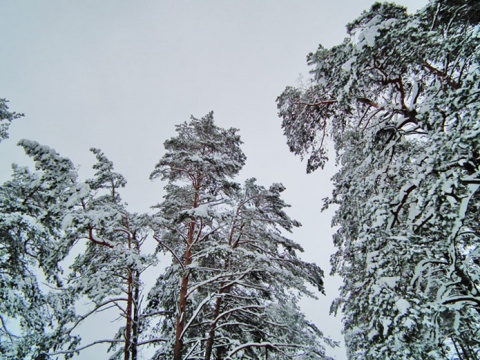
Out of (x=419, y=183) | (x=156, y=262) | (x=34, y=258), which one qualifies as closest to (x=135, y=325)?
(x=156, y=262)

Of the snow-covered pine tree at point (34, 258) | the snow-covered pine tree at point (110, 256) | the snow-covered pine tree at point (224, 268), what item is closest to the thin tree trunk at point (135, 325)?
the snow-covered pine tree at point (110, 256)

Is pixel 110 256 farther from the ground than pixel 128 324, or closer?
farther from the ground

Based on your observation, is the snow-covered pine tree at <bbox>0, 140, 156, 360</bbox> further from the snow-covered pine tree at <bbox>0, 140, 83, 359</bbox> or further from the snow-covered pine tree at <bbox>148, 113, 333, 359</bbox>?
the snow-covered pine tree at <bbox>148, 113, 333, 359</bbox>

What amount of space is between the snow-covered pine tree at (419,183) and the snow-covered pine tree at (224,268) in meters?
2.73

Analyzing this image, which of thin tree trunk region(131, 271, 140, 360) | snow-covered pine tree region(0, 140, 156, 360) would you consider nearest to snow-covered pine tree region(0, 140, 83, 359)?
snow-covered pine tree region(0, 140, 156, 360)

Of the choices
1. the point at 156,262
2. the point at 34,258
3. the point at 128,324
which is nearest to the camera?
the point at 156,262

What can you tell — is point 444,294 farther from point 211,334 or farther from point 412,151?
point 211,334

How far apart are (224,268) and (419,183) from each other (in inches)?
263

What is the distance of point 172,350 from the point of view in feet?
24.3

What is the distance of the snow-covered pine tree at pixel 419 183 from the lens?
3375 mm

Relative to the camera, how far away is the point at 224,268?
903 cm

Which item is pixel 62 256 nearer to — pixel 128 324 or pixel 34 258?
pixel 128 324

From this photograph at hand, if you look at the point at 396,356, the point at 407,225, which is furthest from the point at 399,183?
the point at 396,356

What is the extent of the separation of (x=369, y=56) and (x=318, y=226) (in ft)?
650
